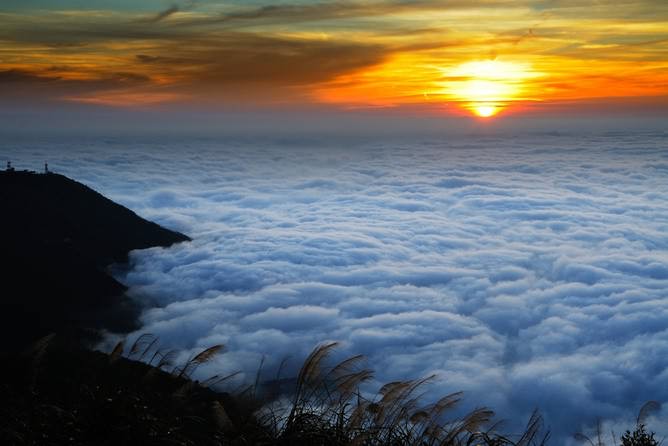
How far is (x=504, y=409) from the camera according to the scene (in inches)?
2325

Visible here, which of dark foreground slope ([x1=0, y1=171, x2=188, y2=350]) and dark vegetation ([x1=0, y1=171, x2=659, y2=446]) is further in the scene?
dark foreground slope ([x1=0, y1=171, x2=188, y2=350])

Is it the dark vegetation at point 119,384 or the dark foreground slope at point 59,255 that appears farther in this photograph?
the dark foreground slope at point 59,255

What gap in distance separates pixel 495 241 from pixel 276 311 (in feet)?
210

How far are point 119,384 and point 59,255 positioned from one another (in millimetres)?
56417

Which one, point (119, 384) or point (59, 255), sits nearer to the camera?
point (119, 384)

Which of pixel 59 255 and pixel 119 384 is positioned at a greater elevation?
pixel 119 384

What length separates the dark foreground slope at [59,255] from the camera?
53531 millimetres

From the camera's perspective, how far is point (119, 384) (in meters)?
12.6

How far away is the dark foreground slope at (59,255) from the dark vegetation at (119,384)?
0.54 feet

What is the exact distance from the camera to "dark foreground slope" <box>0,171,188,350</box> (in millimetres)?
53531

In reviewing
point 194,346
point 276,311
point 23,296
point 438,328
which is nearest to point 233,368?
point 194,346

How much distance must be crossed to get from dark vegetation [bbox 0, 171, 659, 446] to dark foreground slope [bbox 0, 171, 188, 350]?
166mm

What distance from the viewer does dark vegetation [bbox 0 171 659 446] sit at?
7.54 m

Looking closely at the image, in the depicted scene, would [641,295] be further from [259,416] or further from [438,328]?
[259,416]
